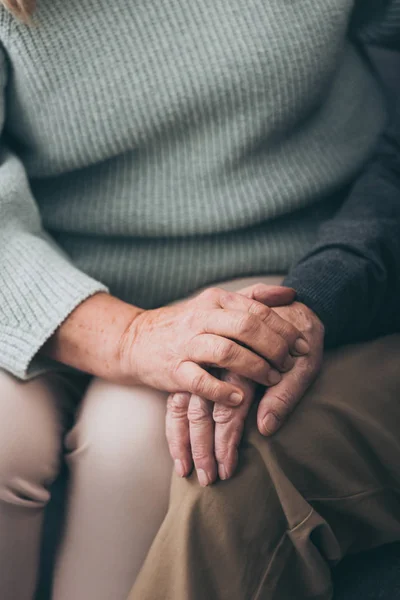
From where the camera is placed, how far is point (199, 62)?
2.67 ft

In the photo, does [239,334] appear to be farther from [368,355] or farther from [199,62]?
[199,62]

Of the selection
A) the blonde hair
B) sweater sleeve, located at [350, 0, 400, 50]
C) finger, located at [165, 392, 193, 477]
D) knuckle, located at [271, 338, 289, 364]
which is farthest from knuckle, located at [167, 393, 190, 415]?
sweater sleeve, located at [350, 0, 400, 50]

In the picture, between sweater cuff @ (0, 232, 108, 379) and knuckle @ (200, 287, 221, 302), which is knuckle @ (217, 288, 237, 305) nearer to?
knuckle @ (200, 287, 221, 302)

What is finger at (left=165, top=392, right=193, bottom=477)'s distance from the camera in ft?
2.15

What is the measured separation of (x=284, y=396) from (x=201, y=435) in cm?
10

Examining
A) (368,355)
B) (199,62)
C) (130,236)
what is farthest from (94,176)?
(368,355)

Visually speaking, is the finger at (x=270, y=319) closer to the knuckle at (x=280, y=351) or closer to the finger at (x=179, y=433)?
the knuckle at (x=280, y=351)

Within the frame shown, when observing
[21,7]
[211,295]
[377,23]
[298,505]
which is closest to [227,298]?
[211,295]

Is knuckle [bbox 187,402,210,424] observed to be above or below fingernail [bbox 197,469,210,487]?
above

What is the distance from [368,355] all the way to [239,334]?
6.6 inches

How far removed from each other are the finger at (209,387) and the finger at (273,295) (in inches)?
4.7

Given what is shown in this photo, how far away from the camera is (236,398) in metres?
0.65

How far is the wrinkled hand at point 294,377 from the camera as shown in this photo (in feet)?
2.13

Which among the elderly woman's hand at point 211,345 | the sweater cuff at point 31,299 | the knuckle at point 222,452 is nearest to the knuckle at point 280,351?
the elderly woman's hand at point 211,345
